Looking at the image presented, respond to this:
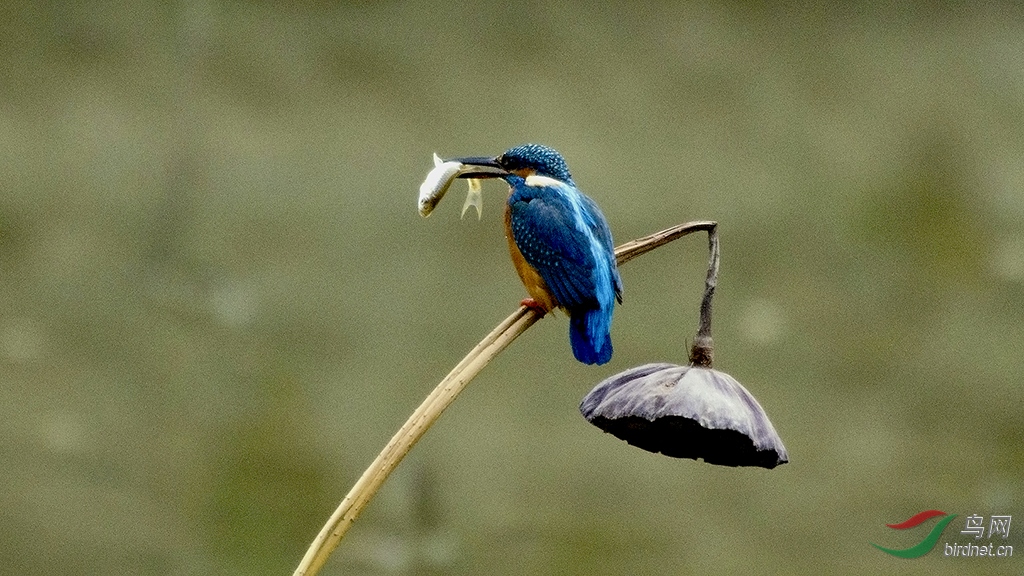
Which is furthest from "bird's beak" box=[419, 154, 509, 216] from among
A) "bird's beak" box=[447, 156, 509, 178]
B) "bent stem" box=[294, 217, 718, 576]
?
"bent stem" box=[294, 217, 718, 576]

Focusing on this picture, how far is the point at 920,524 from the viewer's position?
1.91 m

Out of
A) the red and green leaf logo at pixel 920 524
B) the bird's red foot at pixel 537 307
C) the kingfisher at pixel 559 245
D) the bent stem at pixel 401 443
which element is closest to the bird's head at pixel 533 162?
the kingfisher at pixel 559 245

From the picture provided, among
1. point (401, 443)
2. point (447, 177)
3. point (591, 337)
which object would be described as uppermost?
point (447, 177)

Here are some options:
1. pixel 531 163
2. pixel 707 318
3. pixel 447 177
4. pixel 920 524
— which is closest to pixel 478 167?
pixel 531 163

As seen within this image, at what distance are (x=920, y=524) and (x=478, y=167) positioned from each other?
1274mm

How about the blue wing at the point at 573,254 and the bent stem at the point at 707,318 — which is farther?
the blue wing at the point at 573,254

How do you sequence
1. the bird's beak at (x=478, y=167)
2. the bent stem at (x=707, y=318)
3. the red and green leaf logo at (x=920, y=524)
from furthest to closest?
1. the red and green leaf logo at (x=920, y=524)
2. the bird's beak at (x=478, y=167)
3. the bent stem at (x=707, y=318)

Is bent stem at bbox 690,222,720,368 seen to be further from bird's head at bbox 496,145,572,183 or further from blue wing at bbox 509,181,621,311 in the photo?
bird's head at bbox 496,145,572,183

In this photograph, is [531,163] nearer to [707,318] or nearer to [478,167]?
[478,167]

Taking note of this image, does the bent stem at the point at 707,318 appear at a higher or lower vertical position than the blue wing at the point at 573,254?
lower

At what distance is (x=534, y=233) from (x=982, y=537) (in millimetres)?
1357

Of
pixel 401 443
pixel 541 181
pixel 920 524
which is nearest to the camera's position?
pixel 401 443

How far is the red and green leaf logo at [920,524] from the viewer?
191cm

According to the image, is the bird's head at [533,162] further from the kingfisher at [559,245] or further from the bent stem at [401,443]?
the bent stem at [401,443]
